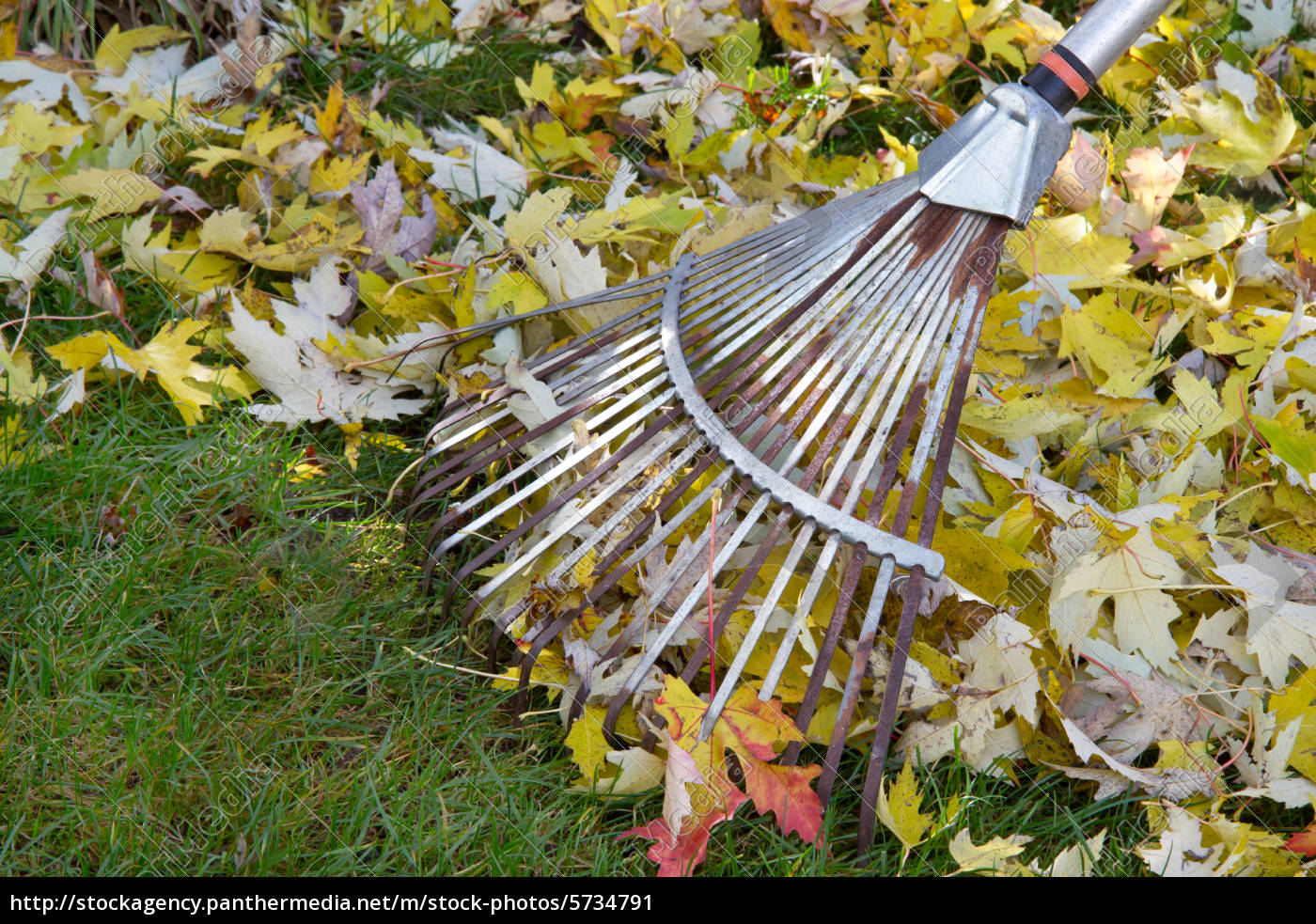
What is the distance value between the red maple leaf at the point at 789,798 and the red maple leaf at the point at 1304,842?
593 mm

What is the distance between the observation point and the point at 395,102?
8.29ft

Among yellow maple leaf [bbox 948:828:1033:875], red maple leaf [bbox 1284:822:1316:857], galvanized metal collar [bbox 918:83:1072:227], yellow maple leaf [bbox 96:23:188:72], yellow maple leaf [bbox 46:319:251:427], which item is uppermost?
galvanized metal collar [bbox 918:83:1072:227]

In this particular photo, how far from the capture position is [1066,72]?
5.20 feet

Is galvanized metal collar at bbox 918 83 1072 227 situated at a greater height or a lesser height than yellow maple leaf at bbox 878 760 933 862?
greater

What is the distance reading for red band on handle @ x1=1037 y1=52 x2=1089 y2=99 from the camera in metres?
1.58

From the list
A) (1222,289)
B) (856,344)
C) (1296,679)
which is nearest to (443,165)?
(856,344)

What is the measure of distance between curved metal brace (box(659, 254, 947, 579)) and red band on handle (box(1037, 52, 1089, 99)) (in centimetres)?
66

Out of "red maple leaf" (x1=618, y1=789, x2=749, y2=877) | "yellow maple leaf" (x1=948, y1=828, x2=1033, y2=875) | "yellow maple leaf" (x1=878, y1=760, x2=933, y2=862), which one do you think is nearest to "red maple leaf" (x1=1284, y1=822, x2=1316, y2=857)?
"yellow maple leaf" (x1=948, y1=828, x2=1033, y2=875)

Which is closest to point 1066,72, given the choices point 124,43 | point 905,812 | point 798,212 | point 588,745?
point 798,212

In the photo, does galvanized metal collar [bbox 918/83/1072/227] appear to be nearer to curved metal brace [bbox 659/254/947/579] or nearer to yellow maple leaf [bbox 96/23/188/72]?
curved metal brace [bbox 659/254/947/579]
